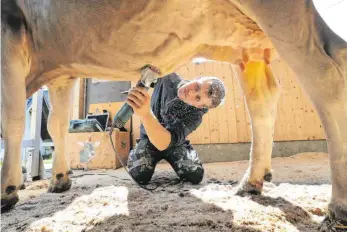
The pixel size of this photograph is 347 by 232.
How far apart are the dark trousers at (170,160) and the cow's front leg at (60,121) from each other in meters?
0.53

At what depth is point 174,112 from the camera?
2.14 metres

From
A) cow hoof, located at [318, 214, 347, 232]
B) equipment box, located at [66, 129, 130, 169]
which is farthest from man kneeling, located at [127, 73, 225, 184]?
equipment box, located at [66, 129, 130, 169]

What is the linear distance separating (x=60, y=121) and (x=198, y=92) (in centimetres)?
99

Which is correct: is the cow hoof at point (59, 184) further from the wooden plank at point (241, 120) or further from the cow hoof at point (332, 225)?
the wooden plank at point (241, 120)

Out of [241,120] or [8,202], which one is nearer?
[8,202]

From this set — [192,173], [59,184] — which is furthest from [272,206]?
[59,184]

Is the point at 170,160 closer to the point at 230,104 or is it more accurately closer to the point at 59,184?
the point at 59,184

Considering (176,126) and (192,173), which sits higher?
(176,126)

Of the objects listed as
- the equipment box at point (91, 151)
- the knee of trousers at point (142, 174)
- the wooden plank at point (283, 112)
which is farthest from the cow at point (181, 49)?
the wooden plank at point (283, 112)

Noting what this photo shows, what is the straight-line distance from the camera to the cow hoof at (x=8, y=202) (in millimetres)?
1126

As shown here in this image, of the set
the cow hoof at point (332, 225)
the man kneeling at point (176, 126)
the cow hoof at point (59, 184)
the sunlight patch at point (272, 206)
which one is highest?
the man kneeling at point (176, 126)

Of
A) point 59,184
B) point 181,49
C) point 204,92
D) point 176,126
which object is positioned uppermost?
point 181,49

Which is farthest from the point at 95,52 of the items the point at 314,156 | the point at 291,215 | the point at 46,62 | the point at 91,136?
the point at 314,156

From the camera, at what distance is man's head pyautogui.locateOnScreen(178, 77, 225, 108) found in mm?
1765
